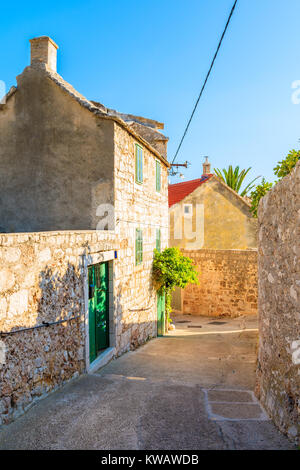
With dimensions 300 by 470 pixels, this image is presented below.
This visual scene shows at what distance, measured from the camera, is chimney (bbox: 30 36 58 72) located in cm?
847

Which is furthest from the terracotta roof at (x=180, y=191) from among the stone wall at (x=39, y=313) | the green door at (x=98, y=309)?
the stone wall at (x=39, y=313)

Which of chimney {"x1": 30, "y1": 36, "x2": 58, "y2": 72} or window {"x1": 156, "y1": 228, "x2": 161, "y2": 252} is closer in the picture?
chimney {"x1": 30, "y1": 36, "x2": 58, "y2": 72}

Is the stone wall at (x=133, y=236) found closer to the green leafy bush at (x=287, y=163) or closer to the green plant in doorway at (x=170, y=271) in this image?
the green plant in doorway at (x=170, y=271)

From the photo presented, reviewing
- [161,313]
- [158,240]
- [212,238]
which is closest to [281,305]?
[158,240]

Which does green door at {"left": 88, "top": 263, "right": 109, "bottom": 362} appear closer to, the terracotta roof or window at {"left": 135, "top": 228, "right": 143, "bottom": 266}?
window at {"left": 135, "top": 228, "right": 143, "bottom": 266}

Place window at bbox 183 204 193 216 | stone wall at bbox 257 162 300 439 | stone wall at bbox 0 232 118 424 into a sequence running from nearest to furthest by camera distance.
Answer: stone wall at bbox 257 162 300 439 → stone wall at bbox 0 232 118 424 → window at bbox 183 204 193 216

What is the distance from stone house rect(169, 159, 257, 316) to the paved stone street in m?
8.95

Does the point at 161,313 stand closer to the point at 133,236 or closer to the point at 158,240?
the point at 158,240

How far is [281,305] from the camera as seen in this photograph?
13.2ft

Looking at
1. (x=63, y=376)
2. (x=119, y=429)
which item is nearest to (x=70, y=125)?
(x=63, y=376)

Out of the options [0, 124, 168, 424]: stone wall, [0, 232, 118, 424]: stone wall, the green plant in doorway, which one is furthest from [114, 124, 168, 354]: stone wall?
[0, 232, 118, 424]: stone wall

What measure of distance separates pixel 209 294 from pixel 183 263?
512 centimetres
